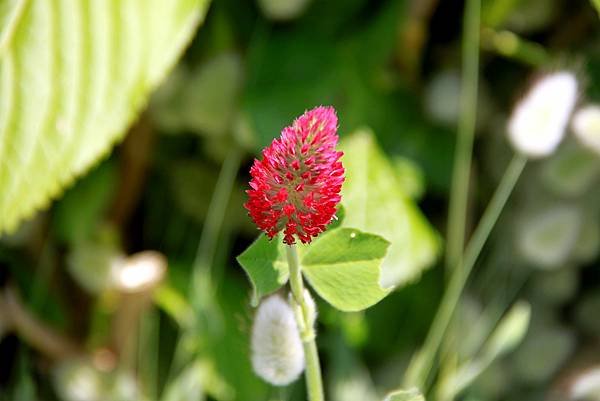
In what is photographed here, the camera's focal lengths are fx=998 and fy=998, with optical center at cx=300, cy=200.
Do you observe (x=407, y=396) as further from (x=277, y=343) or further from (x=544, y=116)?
(x=544, y=116)

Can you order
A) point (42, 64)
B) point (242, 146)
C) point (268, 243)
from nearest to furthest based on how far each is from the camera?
point (268, 243) → point (42, 64) → point (242, 146)

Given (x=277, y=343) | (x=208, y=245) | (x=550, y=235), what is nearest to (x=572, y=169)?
(x=550, y=235)

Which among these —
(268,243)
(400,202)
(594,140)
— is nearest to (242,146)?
(400,202)

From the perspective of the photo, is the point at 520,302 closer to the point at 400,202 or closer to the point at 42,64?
the point at 400,202

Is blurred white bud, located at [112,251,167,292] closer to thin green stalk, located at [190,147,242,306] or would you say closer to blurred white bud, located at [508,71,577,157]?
thin green stalk, located at [190,147,242,306]

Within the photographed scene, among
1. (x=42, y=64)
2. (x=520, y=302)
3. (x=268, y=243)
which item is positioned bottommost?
(x=268, y=243)
